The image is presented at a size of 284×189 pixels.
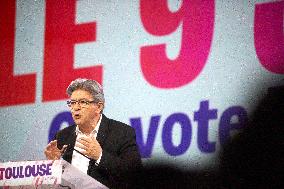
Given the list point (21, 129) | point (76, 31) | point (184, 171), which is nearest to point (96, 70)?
point (76, 31)

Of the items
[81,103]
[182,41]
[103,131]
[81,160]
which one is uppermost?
[182,41]

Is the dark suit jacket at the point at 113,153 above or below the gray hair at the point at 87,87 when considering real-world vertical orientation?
below

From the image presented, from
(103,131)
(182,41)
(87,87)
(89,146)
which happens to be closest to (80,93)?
(87,87)

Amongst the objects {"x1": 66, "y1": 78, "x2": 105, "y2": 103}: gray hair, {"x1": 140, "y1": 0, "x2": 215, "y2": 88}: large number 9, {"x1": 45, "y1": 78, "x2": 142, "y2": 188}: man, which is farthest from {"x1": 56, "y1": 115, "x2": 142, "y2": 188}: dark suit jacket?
{"x1": 140, "y1": 0, "x2": 215, "y2": 88}: large number 9

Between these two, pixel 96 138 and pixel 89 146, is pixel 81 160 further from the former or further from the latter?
pixel 89 146

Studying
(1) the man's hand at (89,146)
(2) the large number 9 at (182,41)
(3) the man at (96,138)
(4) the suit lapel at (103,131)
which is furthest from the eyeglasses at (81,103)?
(2) the large number 9 at (182,41)

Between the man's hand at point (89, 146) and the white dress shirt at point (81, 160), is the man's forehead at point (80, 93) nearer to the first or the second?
the white dress shirt at point (81, 160)

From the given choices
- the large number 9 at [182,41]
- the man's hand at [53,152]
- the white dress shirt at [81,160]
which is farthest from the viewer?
the large number 9 at [182,41]

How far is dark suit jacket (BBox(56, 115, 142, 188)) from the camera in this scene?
1.95 metres

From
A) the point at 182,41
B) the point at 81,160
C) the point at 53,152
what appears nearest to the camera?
the point at 53,152

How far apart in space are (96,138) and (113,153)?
0.09 metres

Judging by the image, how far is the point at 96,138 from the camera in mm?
2109

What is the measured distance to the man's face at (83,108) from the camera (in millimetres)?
2086

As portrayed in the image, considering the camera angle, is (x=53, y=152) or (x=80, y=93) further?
(x=80, y=93)
